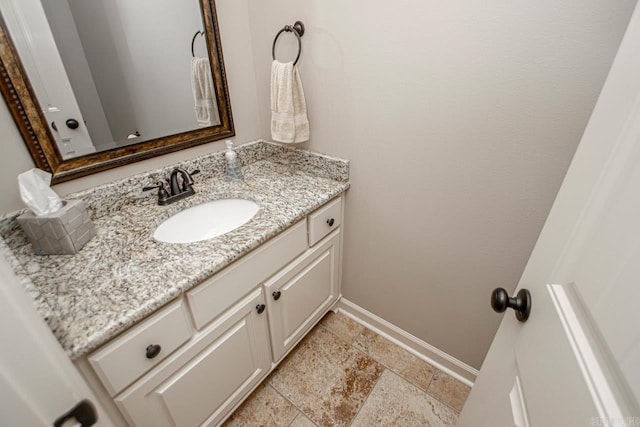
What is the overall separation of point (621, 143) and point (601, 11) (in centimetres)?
53

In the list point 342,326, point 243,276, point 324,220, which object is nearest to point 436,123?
point 324,220

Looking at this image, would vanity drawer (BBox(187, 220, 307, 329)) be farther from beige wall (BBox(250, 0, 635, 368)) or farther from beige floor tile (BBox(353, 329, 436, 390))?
beige floor tile (BBox(353, 329, 436, 390))

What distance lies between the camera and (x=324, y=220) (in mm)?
1289

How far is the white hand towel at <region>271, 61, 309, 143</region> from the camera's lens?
1209 millimetres

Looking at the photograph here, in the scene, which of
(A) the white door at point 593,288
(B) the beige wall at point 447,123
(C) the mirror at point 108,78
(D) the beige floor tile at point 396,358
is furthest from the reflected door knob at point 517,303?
(C) the mirror at point 108,78

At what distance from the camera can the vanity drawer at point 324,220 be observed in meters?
1.23

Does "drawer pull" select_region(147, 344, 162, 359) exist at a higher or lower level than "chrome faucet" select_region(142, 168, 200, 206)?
lower

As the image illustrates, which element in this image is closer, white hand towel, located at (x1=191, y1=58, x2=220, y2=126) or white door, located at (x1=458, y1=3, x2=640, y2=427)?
white door, located at (x1=458, y1=3, x2=640, y2=427)

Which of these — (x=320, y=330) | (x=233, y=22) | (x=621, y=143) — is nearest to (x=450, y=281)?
(x=320, y=330)

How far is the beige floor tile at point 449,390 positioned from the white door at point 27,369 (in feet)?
4.70

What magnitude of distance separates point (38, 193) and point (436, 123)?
1265 millimetres

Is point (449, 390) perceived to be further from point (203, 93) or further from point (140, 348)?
point (203, 93)

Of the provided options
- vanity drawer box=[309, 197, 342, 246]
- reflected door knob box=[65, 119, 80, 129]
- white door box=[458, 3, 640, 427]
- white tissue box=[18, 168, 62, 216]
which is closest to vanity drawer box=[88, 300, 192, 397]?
white tissue box=[18, 168, 62, 216]

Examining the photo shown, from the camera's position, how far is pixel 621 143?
1.37 ft
